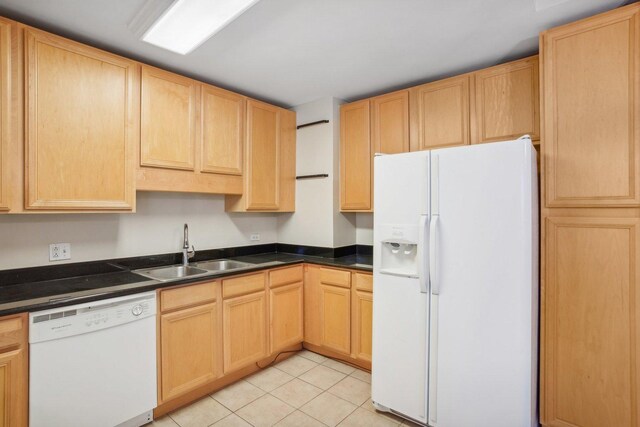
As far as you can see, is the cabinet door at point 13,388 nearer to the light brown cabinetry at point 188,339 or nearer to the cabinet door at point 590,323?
the light brown cabinetry at point 188,339

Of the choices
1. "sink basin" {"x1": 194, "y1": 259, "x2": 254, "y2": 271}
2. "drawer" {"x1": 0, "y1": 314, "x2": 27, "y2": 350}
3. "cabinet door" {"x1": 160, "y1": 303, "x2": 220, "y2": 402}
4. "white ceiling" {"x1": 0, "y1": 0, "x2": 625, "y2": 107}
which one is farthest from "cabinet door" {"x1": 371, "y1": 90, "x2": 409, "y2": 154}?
"drawer" {"x1": 0, "y1": 314, "x2": 27, "y2": 350}

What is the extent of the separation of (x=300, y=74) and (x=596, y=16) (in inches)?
71.9

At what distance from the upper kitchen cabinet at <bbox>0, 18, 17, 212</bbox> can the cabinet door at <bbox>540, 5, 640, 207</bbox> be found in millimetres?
2864

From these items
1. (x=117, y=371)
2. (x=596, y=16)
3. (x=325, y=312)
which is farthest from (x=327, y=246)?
(x=596, y=16)

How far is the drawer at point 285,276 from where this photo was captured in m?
2.73

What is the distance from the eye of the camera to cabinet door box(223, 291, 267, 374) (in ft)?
7.88

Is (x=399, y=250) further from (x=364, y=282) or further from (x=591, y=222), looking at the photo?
(x=591, y=222)

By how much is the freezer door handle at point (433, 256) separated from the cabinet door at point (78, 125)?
191 cm

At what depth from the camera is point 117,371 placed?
1.82m

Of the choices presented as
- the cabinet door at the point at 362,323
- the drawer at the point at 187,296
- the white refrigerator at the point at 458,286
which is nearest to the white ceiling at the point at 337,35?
the white refrigerator at the point at 458,286

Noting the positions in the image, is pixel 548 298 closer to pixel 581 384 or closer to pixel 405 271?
pixel 581 384

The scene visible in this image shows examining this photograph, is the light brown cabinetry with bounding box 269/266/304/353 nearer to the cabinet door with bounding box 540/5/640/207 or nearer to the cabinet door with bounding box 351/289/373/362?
the cabinet door with bounding box 351/289/373/362

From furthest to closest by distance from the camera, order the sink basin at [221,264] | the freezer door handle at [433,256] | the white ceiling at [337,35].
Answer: the sink basin at [221,264]
the freezer door handle at [433,256]
the white ceiling at [337,35]

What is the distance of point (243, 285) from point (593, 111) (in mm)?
2431
